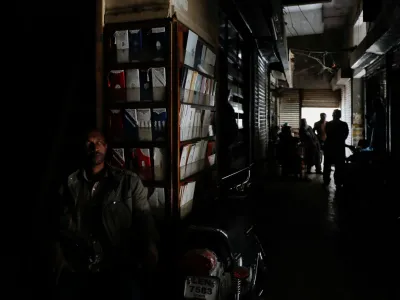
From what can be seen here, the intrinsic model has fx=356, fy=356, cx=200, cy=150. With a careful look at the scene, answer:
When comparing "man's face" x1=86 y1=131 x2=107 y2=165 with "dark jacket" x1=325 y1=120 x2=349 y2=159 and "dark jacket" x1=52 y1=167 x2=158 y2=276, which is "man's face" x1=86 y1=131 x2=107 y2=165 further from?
"dark jacket" x1=325 y1=120 x2=349 y2=159

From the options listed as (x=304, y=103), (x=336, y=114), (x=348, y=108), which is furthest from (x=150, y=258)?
(x=304, y=103)

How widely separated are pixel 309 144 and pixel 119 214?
38.0 feet

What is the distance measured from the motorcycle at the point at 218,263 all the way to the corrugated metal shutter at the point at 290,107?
57.2ft

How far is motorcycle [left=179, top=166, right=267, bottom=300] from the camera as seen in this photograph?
2.94 metres

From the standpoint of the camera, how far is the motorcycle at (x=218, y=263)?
2.94m

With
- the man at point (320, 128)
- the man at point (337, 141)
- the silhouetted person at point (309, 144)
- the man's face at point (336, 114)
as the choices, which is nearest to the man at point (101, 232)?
the man at point (337, 141)

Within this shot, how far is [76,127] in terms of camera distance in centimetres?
427

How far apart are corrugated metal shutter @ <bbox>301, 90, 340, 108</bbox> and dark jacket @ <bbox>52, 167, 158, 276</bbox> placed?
18730mm

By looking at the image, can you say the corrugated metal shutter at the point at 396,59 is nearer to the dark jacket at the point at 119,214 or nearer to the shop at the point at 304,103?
the dark jacket at the point at 119,214

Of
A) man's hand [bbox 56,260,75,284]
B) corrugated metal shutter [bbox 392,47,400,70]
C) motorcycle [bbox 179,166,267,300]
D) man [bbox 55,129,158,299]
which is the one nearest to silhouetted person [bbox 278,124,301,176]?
corrugated metal shutter [bbox 392,47,400,70]

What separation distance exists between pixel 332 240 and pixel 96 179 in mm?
4397

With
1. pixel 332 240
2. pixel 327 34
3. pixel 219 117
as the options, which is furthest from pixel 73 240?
pixel 327 34

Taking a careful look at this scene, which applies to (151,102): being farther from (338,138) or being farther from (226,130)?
(338,138)

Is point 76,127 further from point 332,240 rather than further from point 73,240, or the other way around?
point 332,240
